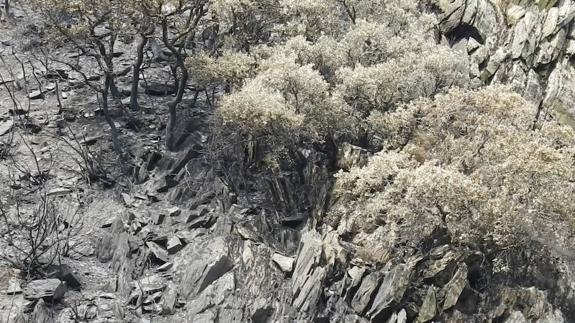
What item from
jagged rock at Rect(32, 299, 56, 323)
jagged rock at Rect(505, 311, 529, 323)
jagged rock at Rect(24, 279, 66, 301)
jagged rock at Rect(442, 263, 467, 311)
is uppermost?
jagged rock at Rect(442, 263, 467, 311)

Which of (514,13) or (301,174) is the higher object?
(514,13)

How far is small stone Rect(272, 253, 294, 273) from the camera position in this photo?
31.5 metres

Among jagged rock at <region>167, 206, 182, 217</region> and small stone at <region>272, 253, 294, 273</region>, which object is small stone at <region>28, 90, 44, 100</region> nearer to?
jagged rock at <region>167, 206, 182, 217</region>

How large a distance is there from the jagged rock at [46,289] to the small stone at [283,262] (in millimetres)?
12416

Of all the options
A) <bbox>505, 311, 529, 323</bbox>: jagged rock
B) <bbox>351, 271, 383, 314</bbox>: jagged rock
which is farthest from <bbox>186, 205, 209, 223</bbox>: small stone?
<bbox>505, 311, 529, 323</bbox>: jagged rock

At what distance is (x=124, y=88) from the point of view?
50.7 m

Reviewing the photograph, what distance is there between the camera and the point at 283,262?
3183cm

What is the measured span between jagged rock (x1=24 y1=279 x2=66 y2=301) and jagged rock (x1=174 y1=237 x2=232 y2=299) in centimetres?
662

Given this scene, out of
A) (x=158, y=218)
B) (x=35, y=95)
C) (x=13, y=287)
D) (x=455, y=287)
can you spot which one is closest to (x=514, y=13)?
(x=455, y=287)

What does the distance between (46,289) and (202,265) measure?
349 inches

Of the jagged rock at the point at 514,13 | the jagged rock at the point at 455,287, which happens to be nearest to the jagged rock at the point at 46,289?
the jagged rock at the point at 455,287

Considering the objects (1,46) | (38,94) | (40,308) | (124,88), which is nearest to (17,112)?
(38,94)

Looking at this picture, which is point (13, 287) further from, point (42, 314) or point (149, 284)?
point (149, 284)

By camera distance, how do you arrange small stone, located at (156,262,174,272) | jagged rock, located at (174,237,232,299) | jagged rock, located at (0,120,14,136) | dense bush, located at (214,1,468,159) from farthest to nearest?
jagged rock, located at (0,120,14,136) → dense bush, located at (214,1,468,159) → small stone, located at (156,262,174,272) → jagged rock, located at (174,237,232,299)
